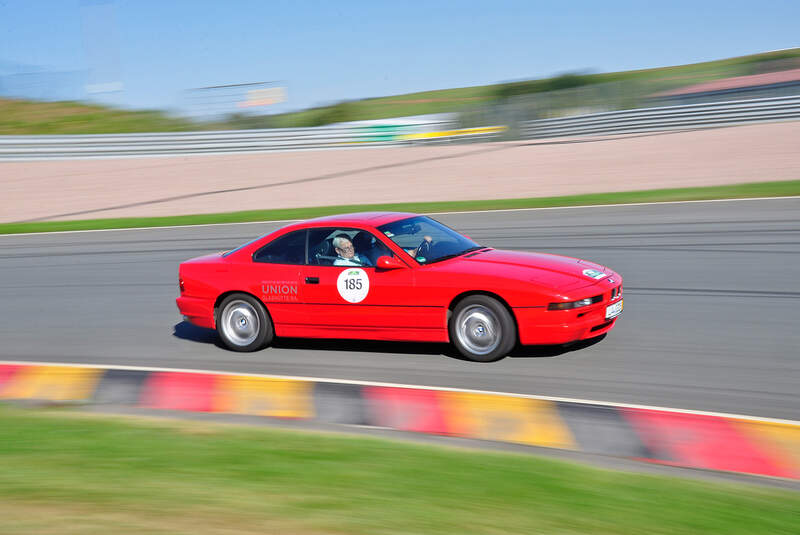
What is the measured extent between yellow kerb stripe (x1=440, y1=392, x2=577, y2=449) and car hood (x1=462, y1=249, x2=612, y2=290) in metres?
1.19

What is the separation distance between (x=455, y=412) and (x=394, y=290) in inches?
65.5

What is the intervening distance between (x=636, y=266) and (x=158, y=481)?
7818 millimetres

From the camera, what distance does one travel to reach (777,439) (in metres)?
5.24

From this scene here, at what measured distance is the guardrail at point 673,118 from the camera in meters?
26.6

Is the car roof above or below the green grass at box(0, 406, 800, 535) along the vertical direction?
above

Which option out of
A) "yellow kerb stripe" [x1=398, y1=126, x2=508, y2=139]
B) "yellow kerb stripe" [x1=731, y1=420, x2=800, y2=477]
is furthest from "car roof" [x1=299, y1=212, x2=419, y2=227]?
"yellow kerb stripe" [x1=398, y1=126, x2=508, y2=139]

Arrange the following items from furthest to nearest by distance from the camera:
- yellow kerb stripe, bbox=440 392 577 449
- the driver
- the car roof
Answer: the car roof → the driver → yellow kerb stripe, bbox=440 392 577 449

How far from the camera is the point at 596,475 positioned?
4.61 metres

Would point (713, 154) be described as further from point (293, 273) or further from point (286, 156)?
point (293, 273)

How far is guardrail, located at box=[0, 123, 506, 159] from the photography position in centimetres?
2958

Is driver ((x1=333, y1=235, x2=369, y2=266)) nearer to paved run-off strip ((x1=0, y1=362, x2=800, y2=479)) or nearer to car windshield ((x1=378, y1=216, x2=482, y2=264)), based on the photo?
car windshield ((x1=378, y1=216, x2=482, y2=264))

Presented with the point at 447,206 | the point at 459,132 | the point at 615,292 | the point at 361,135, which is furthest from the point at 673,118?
the point at 615,292

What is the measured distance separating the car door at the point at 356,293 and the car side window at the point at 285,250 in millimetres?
96

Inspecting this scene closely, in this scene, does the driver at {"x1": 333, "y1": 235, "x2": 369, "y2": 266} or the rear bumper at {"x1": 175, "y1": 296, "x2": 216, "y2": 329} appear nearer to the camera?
the driver at {"x1": 333, "y1": 235, "x2": 369, "y2": 266}
